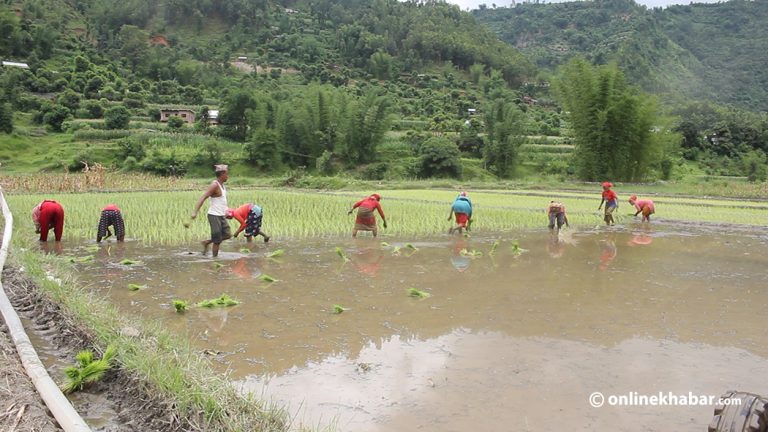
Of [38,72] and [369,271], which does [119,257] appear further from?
[38,72]

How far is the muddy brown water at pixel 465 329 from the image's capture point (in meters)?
3.28

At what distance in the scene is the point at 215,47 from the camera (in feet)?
256

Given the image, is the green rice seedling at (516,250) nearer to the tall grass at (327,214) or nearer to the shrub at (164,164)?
the tall grass at (327,214)

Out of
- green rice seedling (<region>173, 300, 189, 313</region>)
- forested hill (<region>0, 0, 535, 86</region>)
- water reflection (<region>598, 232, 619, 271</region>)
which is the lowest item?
water reflection (<region>598, 232, 619, 271</region>)

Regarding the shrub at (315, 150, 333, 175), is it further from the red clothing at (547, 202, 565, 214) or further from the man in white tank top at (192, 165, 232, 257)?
the man in white tank top at (192, 165, 232, 257)

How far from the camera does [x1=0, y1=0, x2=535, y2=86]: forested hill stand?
63.1 meters

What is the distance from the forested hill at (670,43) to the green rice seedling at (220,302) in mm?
71333

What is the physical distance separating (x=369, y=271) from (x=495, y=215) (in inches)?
Answer: 280

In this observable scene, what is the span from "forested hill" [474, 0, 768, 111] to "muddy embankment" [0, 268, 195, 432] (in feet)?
240

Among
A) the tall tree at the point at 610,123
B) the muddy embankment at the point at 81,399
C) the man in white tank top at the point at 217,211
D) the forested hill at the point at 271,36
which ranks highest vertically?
the forested hill at the point at 271,36

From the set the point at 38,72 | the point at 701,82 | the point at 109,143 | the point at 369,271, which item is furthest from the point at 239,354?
the point at 701,82

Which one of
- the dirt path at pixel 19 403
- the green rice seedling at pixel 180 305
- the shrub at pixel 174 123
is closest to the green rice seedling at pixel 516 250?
the green rice seedling at pixel 180 305

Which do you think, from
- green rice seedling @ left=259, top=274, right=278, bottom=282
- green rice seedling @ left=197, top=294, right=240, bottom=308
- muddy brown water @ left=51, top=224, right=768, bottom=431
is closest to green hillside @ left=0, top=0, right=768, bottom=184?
muddy brown water @ left=51, top=224, right=768, bottom=431

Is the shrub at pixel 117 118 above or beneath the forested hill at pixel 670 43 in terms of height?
beneath
